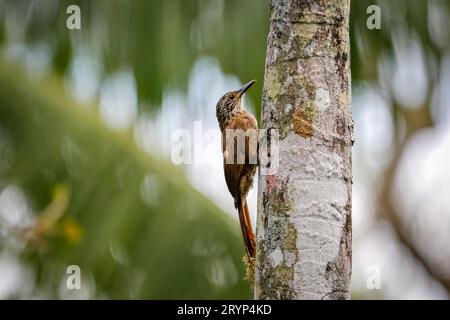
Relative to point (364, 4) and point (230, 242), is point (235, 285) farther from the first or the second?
point (364, 4)

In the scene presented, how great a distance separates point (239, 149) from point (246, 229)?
642 millimetres

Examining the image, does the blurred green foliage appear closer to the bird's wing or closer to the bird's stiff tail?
the bird's wing

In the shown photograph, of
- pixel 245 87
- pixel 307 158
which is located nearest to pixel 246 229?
pixel 245 87

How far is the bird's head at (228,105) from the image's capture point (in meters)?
5.28

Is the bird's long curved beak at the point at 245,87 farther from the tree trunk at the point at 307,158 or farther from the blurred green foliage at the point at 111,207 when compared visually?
the tree trunk at the point at 307,158

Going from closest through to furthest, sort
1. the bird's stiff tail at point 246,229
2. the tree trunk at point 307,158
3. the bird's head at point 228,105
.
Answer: the tree trunk at point 307,158
the bird's stiff tail at point 246,229
the bird's head at point 228,105

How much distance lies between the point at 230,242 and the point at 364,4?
1.75 meters

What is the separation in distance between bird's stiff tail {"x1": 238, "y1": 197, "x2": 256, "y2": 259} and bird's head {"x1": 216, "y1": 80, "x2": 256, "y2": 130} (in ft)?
2.35

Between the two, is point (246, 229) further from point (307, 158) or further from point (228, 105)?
point (307, 158)

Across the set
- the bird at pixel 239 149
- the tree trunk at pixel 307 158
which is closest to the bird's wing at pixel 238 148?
the bird at pixel 239 149

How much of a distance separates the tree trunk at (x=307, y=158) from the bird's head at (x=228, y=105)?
207cm

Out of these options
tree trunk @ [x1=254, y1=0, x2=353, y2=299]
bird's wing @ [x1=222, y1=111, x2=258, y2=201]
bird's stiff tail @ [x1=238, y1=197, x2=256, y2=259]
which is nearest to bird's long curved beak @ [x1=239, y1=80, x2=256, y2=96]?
bird's wing @ [x1=222, y1=111, x2=258, y2=201]
